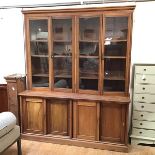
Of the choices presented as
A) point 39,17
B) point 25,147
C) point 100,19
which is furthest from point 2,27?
point 25,147

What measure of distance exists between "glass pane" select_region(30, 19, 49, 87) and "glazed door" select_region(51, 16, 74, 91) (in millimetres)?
139

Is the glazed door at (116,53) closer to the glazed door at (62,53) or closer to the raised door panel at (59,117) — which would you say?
the glazed door at (62,53)

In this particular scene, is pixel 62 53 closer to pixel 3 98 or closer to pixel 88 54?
pixel 88 54

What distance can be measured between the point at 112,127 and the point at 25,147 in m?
1.41

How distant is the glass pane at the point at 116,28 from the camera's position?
10.3 feet

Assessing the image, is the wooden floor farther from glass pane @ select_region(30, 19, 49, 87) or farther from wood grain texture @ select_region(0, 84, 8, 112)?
glass pane @ select_region(30, 19, 49, 87)

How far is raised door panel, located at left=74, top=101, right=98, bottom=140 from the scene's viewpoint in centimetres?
325

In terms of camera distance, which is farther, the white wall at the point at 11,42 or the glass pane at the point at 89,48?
the white wall at the point at 11,42

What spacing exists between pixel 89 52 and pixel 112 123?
3.86ft

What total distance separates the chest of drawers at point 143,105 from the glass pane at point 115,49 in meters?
0.31

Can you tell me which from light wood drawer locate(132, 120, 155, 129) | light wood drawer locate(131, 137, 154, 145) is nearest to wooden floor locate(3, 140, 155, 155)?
light wood drawer locate(131, 137, 154, 145)

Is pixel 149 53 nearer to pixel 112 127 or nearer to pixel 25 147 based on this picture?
pixel 112 127

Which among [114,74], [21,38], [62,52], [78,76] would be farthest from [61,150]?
[21,38]

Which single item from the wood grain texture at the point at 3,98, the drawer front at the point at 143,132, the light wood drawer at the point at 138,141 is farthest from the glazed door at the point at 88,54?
the wood grain texture at the point at 3,98
